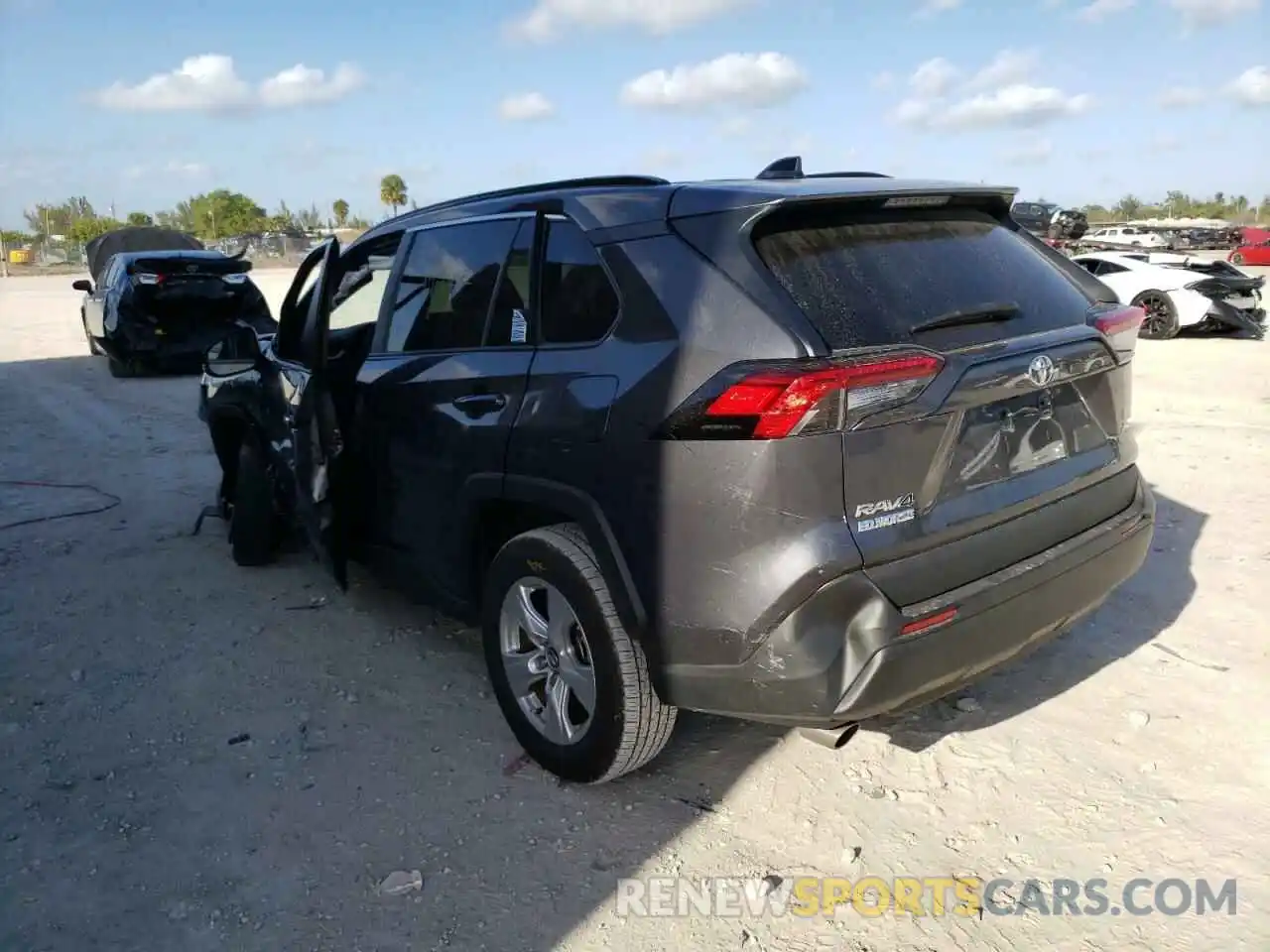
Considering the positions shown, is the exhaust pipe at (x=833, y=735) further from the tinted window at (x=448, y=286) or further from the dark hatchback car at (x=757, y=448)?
the tinted window at (x=448, y=286)

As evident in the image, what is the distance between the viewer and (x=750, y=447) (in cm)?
241

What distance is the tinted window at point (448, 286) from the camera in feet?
11.3

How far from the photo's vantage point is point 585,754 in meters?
3.00

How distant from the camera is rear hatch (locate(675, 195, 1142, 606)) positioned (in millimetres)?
2426

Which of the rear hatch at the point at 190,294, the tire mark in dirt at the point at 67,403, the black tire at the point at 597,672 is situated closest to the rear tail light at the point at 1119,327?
the black tire at the point at 597,672

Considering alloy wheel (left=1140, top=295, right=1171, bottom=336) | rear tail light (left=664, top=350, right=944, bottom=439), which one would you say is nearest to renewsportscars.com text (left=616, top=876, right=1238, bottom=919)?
rear tail light (left=664, top=350, right=944, bottom=439)

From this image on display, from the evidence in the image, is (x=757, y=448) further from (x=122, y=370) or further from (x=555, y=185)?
(x=122, y=370)

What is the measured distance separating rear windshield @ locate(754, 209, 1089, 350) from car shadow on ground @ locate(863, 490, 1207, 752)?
1147mm

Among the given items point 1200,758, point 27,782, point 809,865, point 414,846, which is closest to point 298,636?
point 27,782

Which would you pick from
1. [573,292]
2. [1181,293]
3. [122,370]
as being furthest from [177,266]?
[1181,293]

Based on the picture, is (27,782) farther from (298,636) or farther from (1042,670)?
(1042,670)

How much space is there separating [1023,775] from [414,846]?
1.93m

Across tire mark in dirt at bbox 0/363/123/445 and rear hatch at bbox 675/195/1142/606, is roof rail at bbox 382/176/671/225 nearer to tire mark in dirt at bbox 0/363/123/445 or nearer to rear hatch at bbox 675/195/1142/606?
rear hatch at bbox 675/195/1142/606

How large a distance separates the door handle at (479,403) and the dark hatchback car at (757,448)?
0.01 meters
